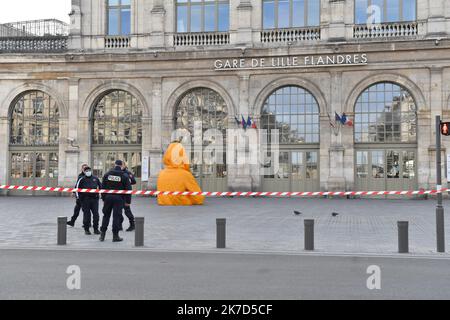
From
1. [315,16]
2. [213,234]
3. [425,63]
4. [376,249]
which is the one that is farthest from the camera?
[315,16]

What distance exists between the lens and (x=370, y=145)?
28.1 meters

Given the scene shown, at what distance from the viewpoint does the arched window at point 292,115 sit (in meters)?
28.8

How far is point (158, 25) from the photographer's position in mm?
29984

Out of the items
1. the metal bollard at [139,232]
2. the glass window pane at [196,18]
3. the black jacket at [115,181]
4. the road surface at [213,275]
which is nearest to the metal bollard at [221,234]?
the road surface at [213,275]

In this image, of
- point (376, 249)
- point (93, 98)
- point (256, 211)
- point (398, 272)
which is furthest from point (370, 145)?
point (398, 272)

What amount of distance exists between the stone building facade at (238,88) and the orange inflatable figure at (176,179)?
5.96 meters

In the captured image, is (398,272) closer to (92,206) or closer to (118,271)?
(118,271)

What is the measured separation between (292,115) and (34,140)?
14374 mm

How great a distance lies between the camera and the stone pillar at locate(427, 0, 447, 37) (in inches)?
1064

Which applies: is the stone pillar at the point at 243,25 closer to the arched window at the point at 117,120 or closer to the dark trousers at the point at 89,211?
the arched window at the point at 117,120

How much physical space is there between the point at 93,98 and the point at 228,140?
7723 millimetres

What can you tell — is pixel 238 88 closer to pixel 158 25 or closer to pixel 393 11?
pixel 158 25

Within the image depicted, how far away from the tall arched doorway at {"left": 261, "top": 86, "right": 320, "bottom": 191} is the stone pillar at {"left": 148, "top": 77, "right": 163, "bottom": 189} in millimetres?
5346

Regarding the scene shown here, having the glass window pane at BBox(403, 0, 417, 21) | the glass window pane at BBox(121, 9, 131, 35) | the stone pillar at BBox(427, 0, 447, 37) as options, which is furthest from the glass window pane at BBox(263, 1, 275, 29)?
the stone pillar at BBox(427, 0, 447, 37)
